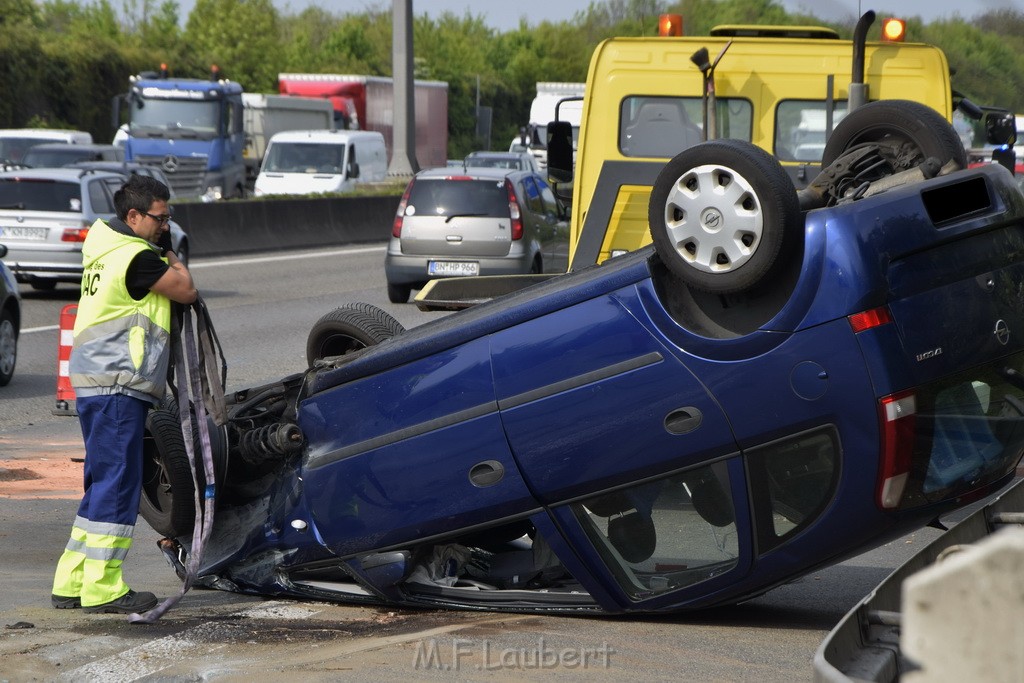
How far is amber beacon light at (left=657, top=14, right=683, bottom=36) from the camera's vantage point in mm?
10820

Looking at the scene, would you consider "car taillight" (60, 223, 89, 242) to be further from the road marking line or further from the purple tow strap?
the road marking line

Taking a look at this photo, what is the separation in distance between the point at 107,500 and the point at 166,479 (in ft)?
1.84

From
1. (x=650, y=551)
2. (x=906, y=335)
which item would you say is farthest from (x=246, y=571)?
(x=906, y=335)

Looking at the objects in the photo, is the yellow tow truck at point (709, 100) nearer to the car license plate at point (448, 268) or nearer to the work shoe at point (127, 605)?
the work shoe at point (127, 605)

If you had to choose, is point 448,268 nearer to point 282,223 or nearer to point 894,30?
point 894,30

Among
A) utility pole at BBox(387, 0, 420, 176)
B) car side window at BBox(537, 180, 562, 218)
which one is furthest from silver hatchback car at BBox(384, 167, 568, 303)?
utility pole at BBox(387, 0, 420, 176)

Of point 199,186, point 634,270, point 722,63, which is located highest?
point 722,63

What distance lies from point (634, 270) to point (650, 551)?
100cm

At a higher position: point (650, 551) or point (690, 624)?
point (650, 551)

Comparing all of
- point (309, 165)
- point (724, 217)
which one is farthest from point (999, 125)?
point (309, 165)

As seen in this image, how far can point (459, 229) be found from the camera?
Result: 62.2ft

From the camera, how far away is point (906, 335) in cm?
464

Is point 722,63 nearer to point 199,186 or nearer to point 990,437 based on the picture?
point 990,437

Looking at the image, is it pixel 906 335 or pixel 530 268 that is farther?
pixel 530 268
